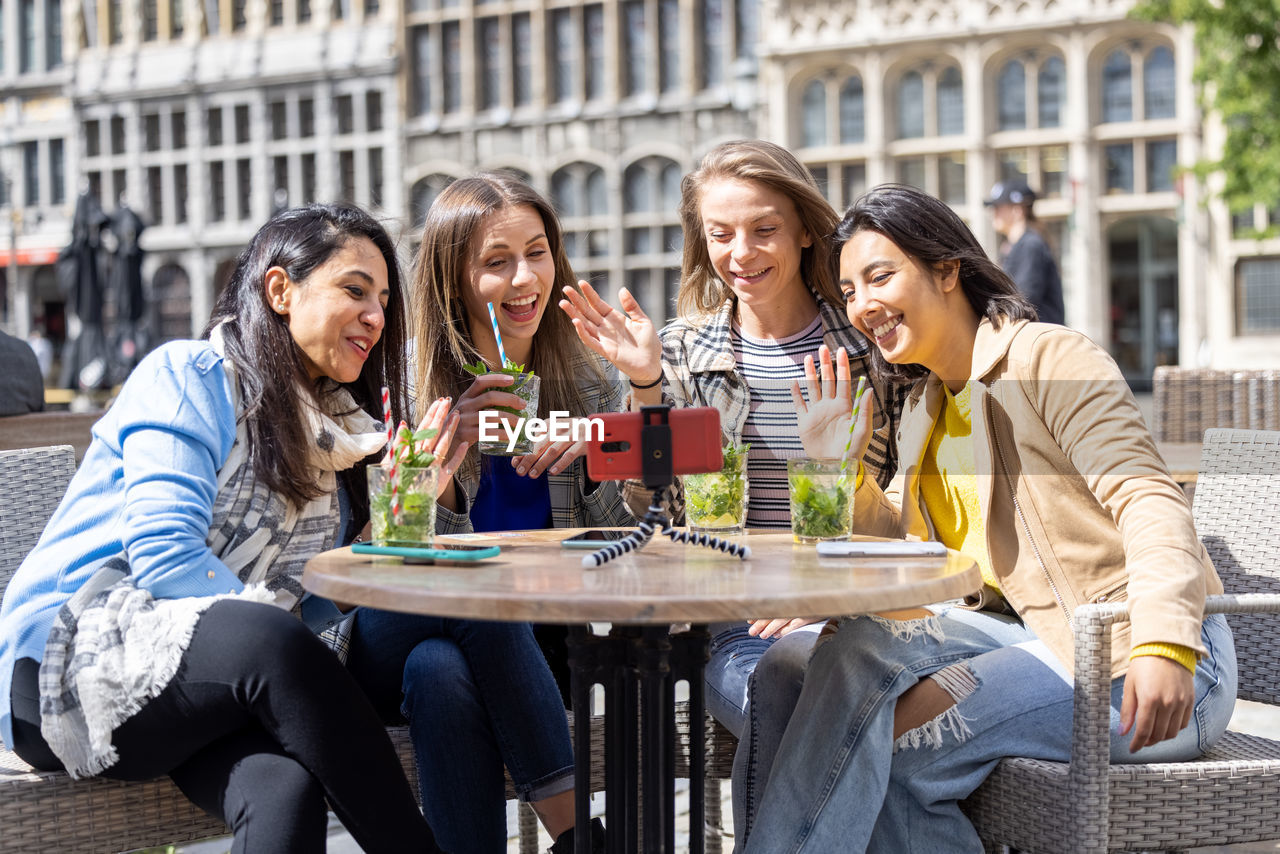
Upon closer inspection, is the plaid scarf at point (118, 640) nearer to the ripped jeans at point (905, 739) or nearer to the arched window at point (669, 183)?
the ripped jeans at point (905, 739)

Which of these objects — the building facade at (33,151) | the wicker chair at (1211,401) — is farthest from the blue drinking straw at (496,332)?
the building facade at (33,151)

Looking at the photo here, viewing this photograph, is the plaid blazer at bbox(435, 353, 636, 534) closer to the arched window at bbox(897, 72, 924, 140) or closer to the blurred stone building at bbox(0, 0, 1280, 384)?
the blurred stone building at bbox(0, 0, 1280, 384)

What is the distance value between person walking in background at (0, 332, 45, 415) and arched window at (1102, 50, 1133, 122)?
67.1 ft

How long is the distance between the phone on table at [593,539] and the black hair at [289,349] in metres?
0.46

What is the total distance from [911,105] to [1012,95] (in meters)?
1.66

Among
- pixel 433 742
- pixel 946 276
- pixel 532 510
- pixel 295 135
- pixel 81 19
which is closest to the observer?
pixel 433 742

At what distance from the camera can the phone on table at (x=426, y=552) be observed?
6.31 feet

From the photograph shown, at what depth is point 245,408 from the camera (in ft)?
7.32

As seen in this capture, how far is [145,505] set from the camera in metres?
2.00

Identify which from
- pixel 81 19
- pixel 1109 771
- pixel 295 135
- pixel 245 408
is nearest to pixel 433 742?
pixel 245 408

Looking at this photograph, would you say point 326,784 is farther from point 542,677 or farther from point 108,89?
point 108,89

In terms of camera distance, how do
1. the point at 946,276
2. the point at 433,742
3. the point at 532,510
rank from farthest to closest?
the point at 532,510
the point at 946,276
the point at 433,742

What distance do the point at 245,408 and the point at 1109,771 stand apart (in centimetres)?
149

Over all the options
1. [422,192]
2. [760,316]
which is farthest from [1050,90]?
[760,316]
